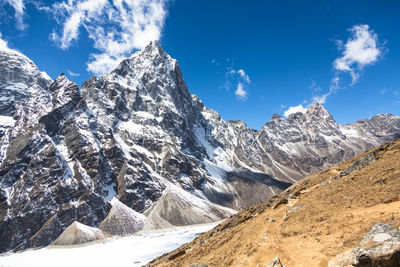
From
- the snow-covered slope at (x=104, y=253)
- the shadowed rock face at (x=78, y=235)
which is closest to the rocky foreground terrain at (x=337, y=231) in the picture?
the snow-covered slope at (x=104, y=253)

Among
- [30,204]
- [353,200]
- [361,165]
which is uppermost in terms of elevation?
[30,204]

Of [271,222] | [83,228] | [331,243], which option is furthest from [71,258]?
[331,243]

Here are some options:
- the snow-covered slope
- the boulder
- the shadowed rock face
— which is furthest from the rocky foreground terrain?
the shadowed rock face

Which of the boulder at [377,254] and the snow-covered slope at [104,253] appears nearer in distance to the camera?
the boulder at [377,254]

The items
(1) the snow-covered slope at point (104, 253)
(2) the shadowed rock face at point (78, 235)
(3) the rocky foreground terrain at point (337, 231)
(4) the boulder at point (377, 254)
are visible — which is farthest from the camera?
(2) the shadowed rock face at point (78, 235)

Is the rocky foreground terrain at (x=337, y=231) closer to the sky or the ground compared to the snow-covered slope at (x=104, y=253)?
closer to the sky

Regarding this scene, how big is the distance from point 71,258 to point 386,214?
163m

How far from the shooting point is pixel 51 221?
19562cm

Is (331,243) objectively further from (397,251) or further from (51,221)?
(51,221)

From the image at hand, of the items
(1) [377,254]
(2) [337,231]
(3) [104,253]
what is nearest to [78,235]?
(3) [104,253]

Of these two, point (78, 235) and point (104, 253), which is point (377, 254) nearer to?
point (104, 253)

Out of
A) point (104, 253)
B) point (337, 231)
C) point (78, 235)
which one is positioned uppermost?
point (78, 235)

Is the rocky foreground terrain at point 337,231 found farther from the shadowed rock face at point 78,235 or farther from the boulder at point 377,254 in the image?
the shadowed rock face at point 78,235

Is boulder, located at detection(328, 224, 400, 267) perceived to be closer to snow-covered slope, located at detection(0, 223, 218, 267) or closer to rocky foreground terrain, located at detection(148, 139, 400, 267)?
rocky foreground terrain, located at detection(148, 139, 400, 267)
